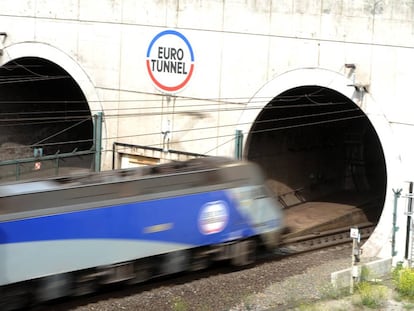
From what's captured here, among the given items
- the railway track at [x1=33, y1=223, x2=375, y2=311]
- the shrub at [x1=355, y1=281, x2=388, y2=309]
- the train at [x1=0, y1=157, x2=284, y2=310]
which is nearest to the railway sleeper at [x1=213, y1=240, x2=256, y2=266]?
the train at [x1=0, y1=157, x2=284, y2=310]

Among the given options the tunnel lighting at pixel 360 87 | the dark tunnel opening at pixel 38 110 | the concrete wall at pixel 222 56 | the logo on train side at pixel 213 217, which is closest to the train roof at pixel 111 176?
the logo on train side at pixel 213 217

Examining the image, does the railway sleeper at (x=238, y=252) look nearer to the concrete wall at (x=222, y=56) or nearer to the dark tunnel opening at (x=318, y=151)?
the concrete wall at (x=222, y=56)

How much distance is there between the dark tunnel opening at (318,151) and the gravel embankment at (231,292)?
7.51m

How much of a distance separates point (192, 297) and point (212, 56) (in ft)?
37.9

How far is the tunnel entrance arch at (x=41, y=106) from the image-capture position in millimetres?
31078

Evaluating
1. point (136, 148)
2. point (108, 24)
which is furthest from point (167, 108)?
point (108, 24)

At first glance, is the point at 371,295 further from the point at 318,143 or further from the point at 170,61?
the point at 318,143

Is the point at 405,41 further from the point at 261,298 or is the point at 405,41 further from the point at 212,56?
the point at 261,298

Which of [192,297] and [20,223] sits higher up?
[20,223]

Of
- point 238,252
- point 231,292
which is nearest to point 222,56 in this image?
point 238,252

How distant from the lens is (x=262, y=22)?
84.3 ft

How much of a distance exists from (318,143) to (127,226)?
17232 millimetres

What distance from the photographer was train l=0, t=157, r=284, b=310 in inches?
620

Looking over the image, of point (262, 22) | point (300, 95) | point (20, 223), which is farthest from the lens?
point (300, 95)
